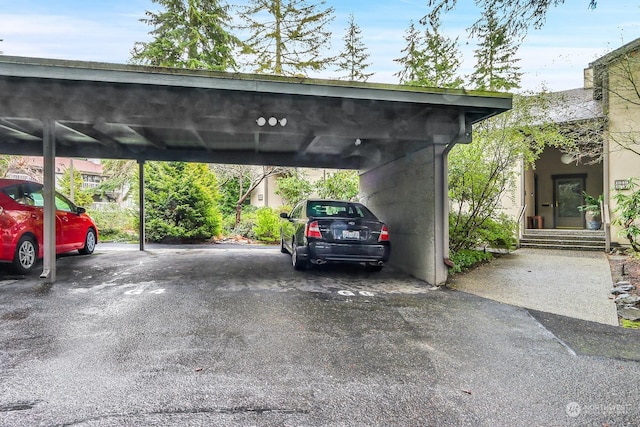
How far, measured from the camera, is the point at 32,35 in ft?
39.5

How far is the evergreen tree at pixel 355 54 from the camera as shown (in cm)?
2008

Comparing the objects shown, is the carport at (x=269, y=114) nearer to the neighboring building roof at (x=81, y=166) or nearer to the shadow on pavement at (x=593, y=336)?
the shadow on pavement at (x=593, y=336)

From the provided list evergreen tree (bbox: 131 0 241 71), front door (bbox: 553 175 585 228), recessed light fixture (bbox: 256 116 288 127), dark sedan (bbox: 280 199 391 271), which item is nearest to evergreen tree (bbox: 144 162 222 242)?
evergreen tree (bbox: 131 0 241 71)

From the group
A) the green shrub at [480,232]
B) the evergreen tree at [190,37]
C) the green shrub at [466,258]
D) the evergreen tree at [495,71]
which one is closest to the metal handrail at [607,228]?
the green shrub at [480,232]

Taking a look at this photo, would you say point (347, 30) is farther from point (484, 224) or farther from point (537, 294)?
point (537, 294)

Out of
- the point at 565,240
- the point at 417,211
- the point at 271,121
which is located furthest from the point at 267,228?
the point at 565,240

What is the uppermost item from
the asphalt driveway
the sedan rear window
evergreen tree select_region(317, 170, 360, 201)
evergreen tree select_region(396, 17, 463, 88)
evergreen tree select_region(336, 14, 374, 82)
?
evergreen tree select_region(336, 14, 374, 82)

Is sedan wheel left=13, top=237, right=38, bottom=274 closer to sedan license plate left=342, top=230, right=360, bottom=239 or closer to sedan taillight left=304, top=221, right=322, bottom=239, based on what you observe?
sedan taillight left=304, top=221, right=322, bottom=239

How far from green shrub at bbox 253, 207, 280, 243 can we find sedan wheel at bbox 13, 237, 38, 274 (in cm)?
854

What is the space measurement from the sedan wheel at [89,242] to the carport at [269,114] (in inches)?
97.9

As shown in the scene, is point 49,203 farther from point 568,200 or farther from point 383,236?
point 568,200

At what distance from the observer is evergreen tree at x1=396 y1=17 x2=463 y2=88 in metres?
14.1

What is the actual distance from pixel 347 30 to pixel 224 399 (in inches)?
830

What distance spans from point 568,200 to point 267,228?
11.5m
